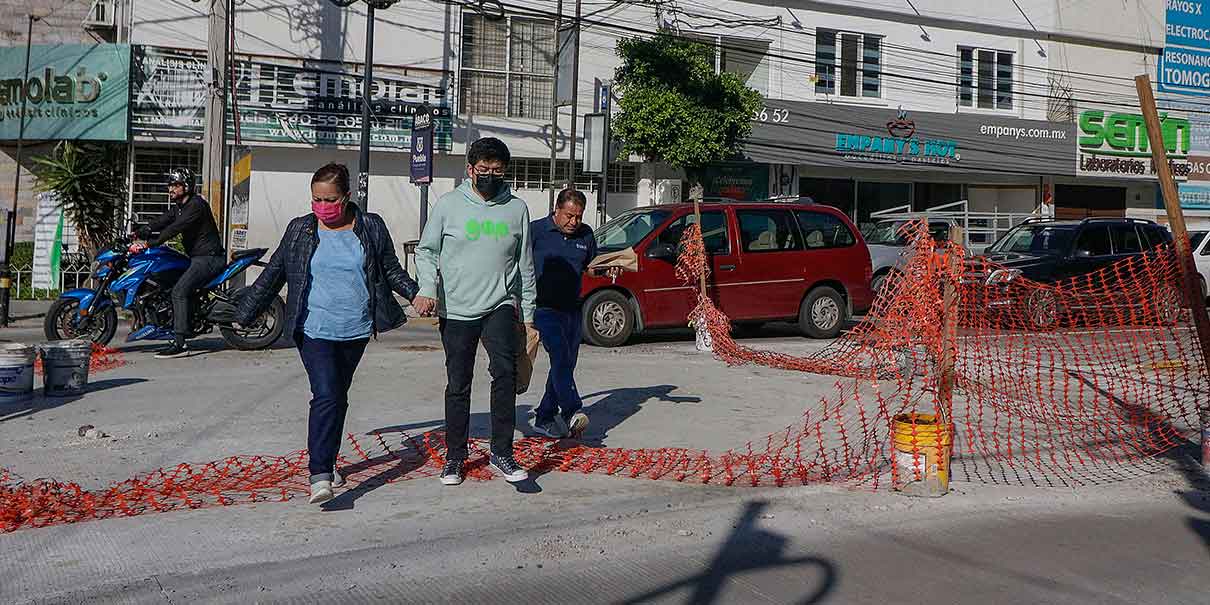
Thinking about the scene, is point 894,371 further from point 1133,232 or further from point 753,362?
point 1133,232

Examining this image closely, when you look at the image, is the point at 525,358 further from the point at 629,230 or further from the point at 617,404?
the point at 629,230

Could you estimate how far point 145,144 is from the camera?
67.2 feet

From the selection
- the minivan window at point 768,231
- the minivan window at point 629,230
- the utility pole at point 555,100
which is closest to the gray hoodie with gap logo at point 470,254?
the minivan window at point 629,230

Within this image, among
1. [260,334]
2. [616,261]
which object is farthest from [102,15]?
[616,261]

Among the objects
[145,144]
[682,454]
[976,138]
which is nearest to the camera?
[682,454]

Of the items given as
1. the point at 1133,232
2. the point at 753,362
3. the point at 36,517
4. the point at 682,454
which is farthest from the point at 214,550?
the point at 1133,232

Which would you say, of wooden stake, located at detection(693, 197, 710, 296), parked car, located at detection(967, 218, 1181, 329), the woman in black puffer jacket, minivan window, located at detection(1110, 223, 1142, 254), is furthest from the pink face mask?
minivan window, located at detection(1110, 223, 1142, 254)

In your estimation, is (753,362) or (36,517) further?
(753,362)

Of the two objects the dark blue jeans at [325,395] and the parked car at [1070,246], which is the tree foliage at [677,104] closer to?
the parked car at [1070,246]

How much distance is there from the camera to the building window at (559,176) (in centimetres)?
2372

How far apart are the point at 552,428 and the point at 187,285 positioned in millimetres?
5455

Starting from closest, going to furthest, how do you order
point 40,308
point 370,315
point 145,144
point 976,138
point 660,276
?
point 370,315 → point 660,276 → point 40,308 → point 145,144 → point 976,138

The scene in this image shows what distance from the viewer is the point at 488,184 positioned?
6117mm

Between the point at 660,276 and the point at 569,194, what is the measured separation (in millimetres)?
6018
